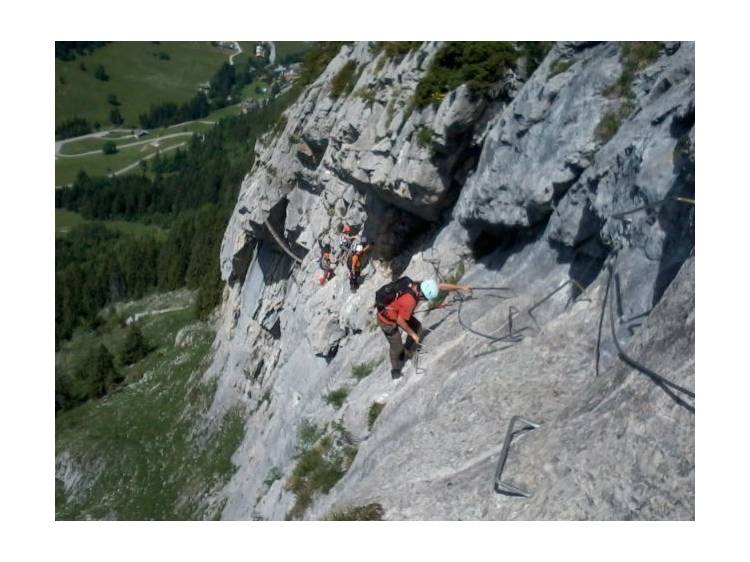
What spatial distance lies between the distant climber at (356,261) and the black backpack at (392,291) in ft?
27.8

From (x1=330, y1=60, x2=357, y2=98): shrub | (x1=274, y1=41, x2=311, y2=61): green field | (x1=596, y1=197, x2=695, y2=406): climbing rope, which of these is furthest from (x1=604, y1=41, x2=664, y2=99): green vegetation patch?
(x1=330, y1=60, x2=357, y2=98): shrub

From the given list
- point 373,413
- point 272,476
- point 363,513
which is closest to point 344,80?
point 272,476

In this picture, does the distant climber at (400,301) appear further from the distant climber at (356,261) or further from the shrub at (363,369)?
the distant climber at (356,261)

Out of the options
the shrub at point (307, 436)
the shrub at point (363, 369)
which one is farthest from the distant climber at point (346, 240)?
the shrub at point (307, 436)

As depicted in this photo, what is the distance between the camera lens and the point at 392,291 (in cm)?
1455

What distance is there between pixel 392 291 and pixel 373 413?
3336 millimetres

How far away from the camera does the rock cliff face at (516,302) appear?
28.8 feet

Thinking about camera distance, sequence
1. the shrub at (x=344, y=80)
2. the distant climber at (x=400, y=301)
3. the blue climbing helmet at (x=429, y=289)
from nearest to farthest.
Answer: the blue climbing helmet at (x=429, y=289), the distant climber at (x=400, y=301), the shrub at (x=344, y=80)

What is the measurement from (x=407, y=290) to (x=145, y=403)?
117 feet

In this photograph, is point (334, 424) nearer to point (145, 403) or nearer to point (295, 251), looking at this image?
point (295, 251)

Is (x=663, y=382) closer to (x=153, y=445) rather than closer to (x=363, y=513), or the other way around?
(x=363, y=513)

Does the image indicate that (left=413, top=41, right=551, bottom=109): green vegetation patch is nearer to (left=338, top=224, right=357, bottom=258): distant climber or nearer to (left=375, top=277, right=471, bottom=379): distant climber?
(left=375, top=277, right=471, bottom=379): distant climber

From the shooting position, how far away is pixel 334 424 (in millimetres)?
16844

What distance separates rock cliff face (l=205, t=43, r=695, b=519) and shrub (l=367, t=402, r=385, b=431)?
0.21 metres
